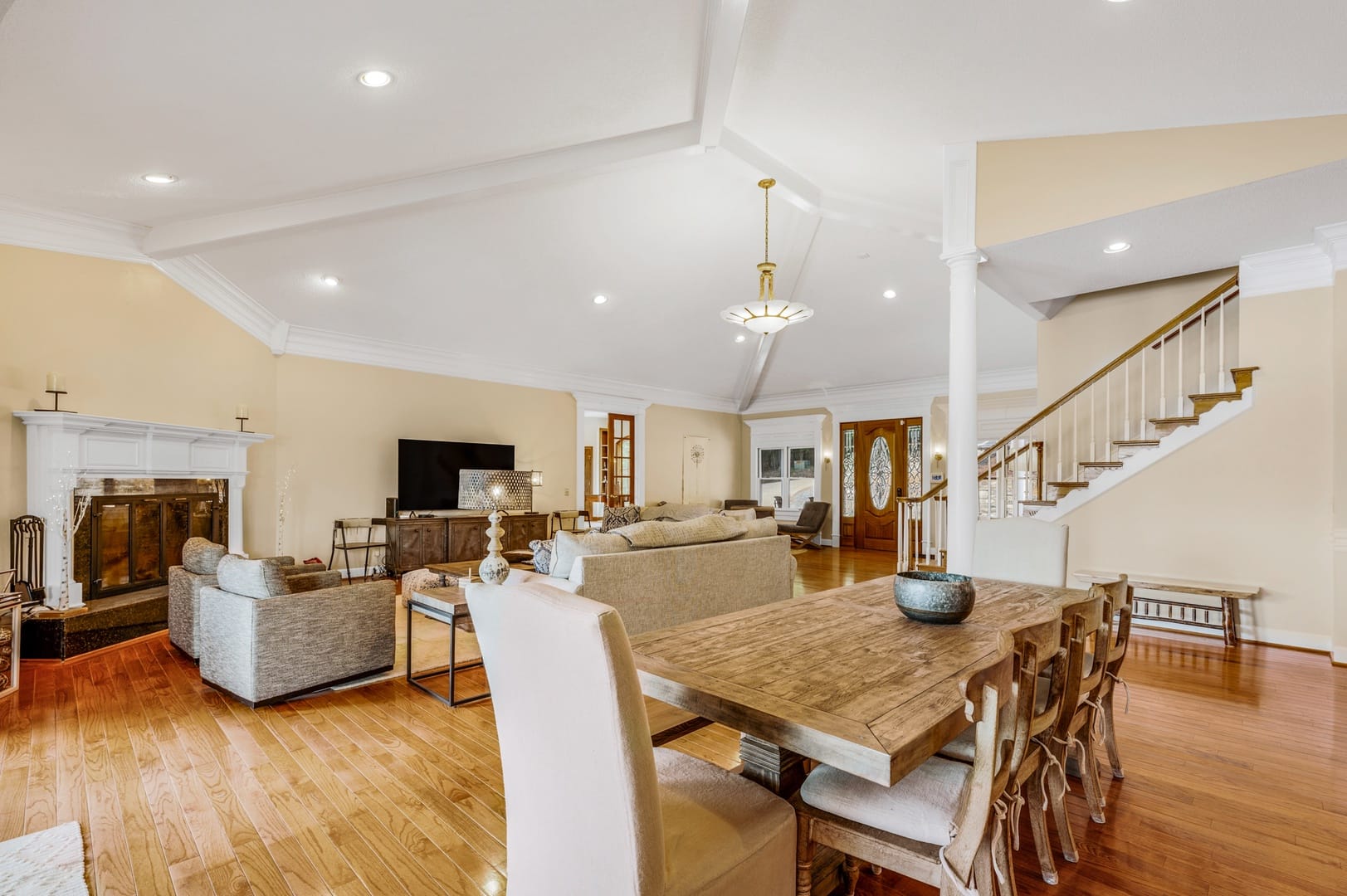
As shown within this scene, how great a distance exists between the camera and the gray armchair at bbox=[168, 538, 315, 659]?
3.86 metres

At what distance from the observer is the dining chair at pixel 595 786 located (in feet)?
3.60

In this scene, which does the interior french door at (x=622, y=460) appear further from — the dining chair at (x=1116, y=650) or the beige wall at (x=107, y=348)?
the dining chair at (x=1116, y=650)

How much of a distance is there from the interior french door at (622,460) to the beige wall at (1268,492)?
670cm

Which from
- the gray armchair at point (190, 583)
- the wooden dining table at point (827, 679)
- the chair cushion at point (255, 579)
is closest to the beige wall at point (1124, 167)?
the wooden dining table at point (827, 679)

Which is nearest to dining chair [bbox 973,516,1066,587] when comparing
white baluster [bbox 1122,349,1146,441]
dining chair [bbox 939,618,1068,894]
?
dining chair [bbox 939,618,1068,894]

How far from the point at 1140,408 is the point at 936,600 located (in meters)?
4.79

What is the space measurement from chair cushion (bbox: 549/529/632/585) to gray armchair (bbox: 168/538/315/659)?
162cm

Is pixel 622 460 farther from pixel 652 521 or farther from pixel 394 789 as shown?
pixel 394 789

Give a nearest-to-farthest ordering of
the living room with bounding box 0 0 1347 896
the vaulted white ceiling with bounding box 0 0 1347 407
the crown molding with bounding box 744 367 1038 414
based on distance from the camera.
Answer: the living room with bounding box 0 0 1347 896 → the vaulted white ceiling with bounding box 0 0 1347 407 → the crown molding with bounding box 744 367 1038 414

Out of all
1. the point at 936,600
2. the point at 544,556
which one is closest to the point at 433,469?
the point at 544,556

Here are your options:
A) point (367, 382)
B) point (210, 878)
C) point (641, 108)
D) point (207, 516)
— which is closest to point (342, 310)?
point (367, 382)

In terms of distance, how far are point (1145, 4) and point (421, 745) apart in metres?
4.46

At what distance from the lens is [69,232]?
13.7 feet

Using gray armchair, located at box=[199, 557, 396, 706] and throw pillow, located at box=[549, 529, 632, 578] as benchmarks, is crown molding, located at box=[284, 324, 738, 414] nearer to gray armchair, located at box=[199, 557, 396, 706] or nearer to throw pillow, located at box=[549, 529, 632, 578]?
gray armchair, located at box=[199, 557, 396, 706]
